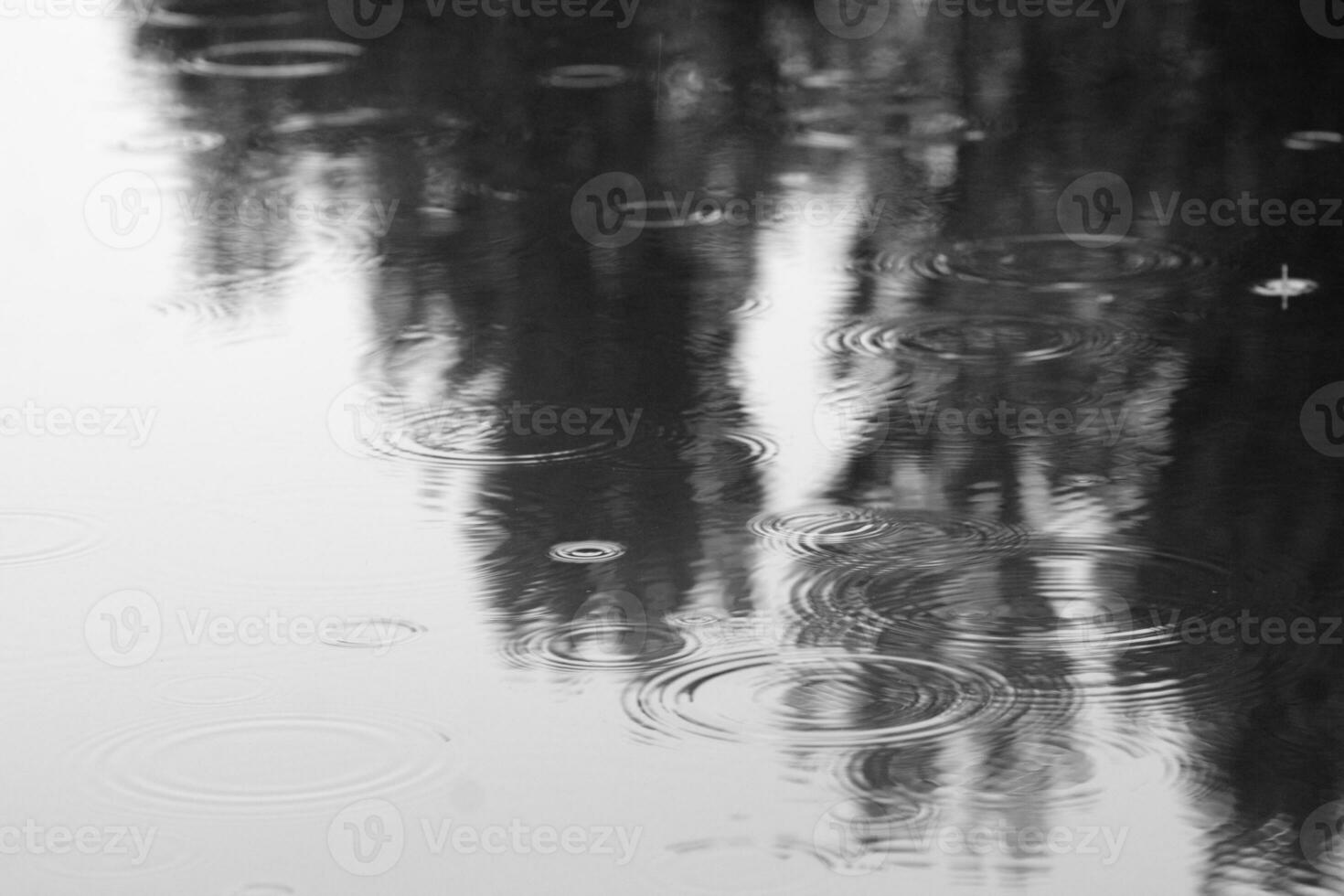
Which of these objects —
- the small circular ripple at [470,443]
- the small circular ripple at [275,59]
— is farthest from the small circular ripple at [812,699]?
the small circular ripple at [275,59]

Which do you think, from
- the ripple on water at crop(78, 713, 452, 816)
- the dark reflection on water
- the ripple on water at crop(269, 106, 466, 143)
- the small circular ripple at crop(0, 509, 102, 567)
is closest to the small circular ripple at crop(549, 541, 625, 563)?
the dark reflection on water

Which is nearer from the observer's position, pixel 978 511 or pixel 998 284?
pixel 978 511

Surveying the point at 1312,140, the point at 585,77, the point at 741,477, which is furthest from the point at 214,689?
the point at 1312,140

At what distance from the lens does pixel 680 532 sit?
4027 millimetres

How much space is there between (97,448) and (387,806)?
5.92 feet

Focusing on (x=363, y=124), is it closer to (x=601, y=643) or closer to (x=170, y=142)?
(x=170, y=142)

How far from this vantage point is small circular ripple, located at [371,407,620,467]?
4.42 metres

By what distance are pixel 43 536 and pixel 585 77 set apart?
3.90 metres

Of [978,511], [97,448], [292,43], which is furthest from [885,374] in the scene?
[292,43]

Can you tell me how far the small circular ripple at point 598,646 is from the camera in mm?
3498

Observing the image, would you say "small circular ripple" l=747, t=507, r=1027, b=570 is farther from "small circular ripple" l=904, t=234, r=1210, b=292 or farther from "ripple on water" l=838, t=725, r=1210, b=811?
"small circular ripple" l=904, t=234, r=1210, b=292

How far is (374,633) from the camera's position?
365cm

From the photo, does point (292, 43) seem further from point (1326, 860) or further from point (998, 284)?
point (1326, 860)

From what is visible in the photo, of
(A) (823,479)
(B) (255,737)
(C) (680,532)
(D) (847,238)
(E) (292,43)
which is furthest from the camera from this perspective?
(E) (292,43)
